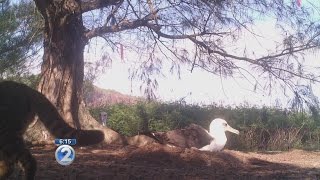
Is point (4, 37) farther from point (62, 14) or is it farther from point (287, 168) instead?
point (287, 168)

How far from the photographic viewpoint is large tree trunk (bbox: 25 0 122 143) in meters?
8.88

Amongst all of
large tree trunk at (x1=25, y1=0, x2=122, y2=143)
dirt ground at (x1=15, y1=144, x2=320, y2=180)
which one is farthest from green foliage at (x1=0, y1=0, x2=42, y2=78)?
dirt ground at (x1=15, y1=144, x2=320, y2=180)

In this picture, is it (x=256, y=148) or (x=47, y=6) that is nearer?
(x=47, y=6)

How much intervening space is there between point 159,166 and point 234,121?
647cm

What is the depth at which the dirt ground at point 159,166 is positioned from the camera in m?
5.89

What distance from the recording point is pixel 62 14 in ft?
28.0

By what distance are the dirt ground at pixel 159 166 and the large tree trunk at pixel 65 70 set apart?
2.68ft

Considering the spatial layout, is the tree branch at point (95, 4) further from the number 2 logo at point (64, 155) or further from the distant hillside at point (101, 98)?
the distant hillside at point (101, 98)

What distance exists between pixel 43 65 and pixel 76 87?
757 millimetres

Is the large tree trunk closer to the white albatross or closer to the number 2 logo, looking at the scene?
the white albatross

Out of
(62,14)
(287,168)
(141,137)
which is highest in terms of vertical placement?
(62,14)

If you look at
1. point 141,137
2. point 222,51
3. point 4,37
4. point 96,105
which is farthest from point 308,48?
point 96,105

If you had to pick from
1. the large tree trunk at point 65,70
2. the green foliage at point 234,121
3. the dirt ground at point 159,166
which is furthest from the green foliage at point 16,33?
the green foliage at point 234,121
